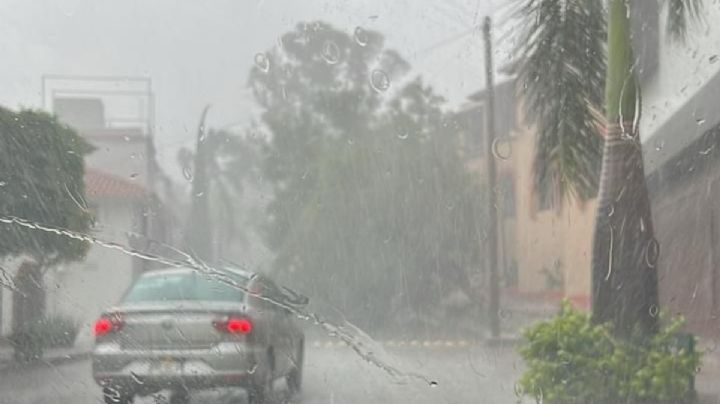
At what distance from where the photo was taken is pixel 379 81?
17.8ft

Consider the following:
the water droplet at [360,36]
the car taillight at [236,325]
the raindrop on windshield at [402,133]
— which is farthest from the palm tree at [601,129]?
the car taillight at [236,325]

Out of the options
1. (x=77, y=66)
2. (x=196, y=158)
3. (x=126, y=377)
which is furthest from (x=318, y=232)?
(x=77, y=66)

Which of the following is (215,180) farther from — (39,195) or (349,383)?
(349,383)

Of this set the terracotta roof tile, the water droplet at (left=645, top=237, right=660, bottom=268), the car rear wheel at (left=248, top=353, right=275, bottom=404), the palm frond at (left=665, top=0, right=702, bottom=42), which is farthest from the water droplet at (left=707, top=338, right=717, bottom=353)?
the terracotta roof tile

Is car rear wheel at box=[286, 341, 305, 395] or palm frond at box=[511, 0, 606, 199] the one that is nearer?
car rear wheel at box=[286, 341, 305, 395]

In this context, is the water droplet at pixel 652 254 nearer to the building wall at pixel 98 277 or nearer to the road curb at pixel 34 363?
the building wall at pixel 98 277

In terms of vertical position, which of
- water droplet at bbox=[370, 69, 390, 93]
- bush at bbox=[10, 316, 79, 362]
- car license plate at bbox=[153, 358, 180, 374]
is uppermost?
water droplet at bbox=[370, 69, 390, 93]

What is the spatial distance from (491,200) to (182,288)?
66.2 inches

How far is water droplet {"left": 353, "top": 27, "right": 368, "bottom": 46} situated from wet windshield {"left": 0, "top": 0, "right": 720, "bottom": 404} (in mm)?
15

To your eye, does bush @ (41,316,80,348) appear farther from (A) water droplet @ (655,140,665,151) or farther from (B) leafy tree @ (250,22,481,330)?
A: (A) water droplet @ (655,140,665,151)

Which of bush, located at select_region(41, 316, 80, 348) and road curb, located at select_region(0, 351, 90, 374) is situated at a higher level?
bush, located at select_region(41, 316, 80, 348)

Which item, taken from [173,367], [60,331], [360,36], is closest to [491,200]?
[360,36]

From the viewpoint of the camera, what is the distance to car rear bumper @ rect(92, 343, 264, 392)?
481cm

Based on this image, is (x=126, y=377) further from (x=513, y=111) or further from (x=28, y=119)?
(x=513, y=111)
